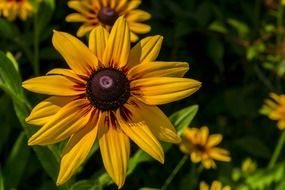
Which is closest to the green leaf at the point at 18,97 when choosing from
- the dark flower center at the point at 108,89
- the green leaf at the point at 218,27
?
the dark flower center at the point at 108,89

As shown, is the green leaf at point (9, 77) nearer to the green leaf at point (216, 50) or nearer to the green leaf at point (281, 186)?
the green leaf at point (281, 186)

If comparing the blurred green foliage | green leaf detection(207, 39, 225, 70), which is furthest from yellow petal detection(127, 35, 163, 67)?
green leaf detection(207, 39, 225, 70)

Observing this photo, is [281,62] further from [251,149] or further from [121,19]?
[121,19]

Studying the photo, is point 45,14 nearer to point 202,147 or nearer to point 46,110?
point 202,147

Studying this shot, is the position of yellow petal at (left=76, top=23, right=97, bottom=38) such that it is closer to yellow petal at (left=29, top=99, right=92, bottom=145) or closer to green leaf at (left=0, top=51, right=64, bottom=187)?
green leaf at (left=0, top=51, right=64, bottom=187)

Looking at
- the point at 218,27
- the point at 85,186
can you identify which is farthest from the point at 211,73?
the point at 85,186
